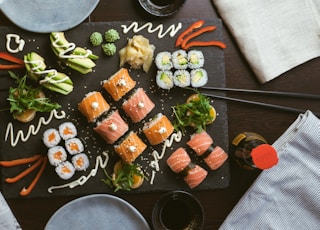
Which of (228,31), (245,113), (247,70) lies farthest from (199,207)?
(228,31)

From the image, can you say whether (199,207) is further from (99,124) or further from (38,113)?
(38,113)

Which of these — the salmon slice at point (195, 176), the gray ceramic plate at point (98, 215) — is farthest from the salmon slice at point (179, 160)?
the gray ceramic plate at point (98, 215)

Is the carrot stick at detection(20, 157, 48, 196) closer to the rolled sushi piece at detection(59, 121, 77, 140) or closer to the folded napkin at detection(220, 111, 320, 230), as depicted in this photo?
the rolled sushi piece at detection(59, 121, 77, 140)

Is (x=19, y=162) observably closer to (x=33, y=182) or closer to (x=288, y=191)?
(x=33, y=182)

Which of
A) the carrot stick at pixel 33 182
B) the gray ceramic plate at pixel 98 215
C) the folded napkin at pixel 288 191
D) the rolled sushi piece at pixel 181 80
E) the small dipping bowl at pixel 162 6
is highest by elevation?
the small dipping bowl at pixel 162 6

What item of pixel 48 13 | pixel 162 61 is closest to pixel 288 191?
pixel 162 61

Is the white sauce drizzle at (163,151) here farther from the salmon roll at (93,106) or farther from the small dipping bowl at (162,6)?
the small dipping bowl at (162,6)
